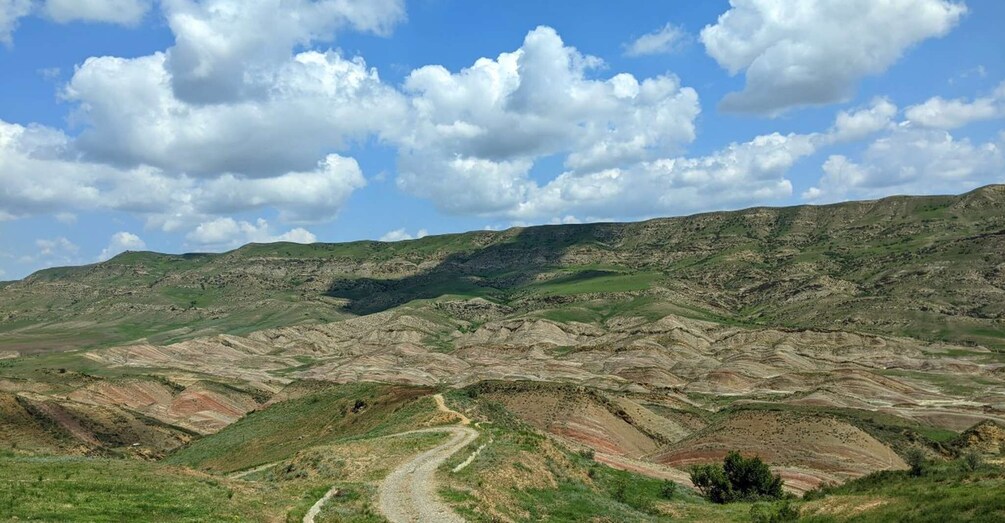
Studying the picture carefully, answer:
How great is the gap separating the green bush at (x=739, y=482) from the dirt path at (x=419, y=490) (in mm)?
18701

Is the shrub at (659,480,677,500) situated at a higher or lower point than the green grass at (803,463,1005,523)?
lower

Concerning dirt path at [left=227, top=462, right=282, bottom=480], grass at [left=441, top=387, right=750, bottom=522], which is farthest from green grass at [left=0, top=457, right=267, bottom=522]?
dirt path at [left=227, top=462, right=282, bottom=480]

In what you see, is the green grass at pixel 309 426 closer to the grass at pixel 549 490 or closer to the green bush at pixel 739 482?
the grass at pixel 549 490

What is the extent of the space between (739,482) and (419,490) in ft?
95.6

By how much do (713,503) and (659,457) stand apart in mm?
26323

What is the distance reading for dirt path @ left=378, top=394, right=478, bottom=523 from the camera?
2984 centimetres

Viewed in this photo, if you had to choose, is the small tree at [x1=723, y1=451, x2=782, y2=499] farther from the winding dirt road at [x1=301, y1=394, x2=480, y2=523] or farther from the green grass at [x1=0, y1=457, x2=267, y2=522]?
the green grass at [x1=0, y1=457, x2=267, y2=522]

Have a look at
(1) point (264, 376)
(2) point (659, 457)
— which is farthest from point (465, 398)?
(1) point (264, 376)

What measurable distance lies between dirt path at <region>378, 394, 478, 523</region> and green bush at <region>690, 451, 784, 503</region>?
1870 cm

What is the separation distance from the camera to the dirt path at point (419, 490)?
29.8m

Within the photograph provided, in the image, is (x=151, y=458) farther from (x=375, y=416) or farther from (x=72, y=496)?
(x=72, y=496)

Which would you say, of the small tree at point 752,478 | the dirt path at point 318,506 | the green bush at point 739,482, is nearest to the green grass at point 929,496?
the green bush at point 739,482

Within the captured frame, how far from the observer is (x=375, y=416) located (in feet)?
206

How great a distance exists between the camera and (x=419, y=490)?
3403 centimetres
